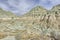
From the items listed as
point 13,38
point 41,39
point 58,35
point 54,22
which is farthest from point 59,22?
point 13,38

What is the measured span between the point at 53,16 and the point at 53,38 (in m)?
16.3

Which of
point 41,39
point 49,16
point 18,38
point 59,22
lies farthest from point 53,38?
point 49,16

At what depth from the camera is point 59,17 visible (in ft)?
94.7

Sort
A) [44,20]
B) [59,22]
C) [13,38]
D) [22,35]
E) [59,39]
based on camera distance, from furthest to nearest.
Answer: [44,20] < [59,22] < [59,39] < [22,35] < [13,38]

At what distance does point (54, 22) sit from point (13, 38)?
1901 cm

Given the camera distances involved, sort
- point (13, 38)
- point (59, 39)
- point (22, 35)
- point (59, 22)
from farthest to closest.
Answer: point (59, 22) → point (59, 39) → point (22, 35) → point (13, 38)

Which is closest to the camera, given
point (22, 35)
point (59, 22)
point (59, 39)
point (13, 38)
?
point (13, 38)

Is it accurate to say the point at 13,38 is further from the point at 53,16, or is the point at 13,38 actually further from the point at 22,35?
the point at 53,16

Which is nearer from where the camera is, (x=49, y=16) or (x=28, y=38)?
(x=28, y=38)

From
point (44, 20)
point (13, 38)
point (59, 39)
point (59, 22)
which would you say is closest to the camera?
point (13, 38)

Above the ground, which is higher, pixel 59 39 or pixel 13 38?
pixel 13 38

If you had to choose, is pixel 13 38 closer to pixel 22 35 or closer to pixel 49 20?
pixel 22 35

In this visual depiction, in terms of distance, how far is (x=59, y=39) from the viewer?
43.7ft

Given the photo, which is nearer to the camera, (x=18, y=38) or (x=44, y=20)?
(x=18, y=38)
